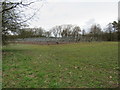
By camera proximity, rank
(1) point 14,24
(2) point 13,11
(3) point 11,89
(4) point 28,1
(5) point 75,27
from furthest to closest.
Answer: (5) point 75,27 → (1) point 14,24 → (2) point 13,11 → (4) point 28,1 → (3) point 11,89

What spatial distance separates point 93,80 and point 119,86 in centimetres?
78

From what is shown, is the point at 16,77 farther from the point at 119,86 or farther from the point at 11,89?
the point at 119,86

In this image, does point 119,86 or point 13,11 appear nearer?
point 119,86

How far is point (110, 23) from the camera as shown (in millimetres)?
60000

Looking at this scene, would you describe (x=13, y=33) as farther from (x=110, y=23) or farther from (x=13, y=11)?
(x=110, y=23)

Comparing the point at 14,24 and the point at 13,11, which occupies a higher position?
the point at 13,11

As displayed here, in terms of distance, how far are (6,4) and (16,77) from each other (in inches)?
Result: 262

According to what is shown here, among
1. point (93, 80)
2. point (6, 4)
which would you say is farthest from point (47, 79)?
point (6, 4)

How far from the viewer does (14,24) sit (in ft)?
37.7

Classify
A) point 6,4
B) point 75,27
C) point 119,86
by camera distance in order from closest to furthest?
point 119,86 → point 6,4 → point 75,27

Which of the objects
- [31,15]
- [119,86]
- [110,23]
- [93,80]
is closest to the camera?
[119,86]

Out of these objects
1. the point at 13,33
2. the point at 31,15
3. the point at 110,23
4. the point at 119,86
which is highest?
the point at 110,23

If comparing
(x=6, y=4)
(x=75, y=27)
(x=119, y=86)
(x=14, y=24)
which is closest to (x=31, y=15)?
(x=6, y=4)

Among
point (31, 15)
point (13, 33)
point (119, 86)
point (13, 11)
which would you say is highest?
point (13, 11)
